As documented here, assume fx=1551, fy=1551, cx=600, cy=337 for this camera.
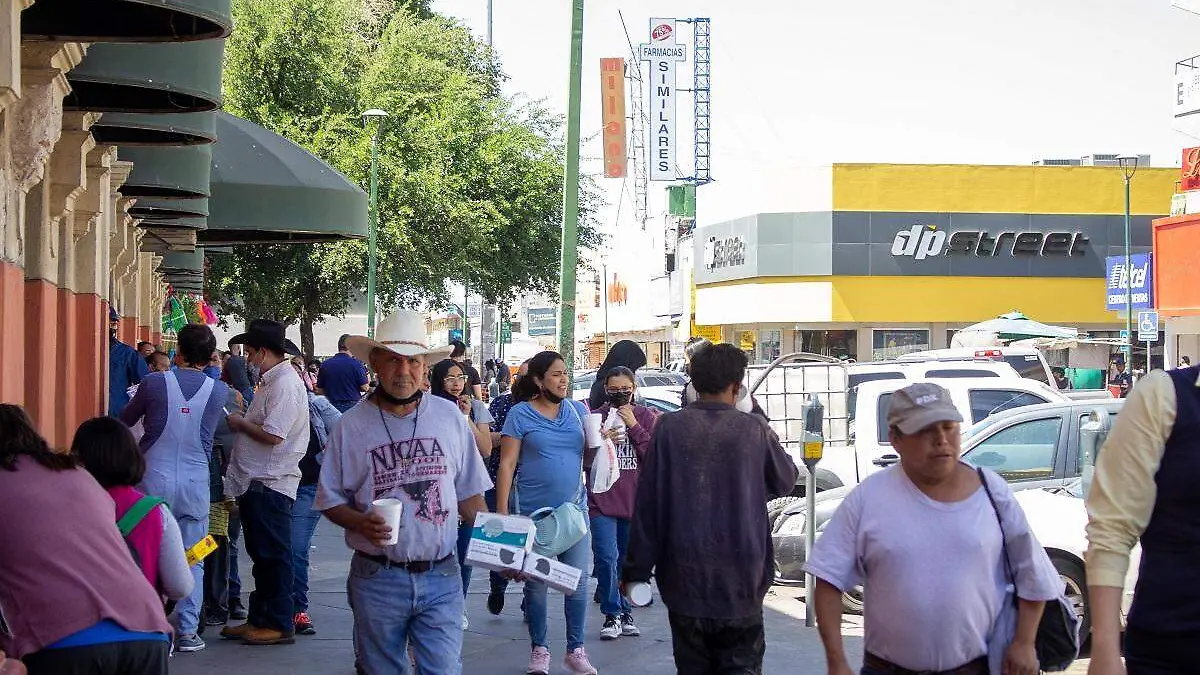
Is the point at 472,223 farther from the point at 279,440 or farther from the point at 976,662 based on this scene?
the point at 976,662

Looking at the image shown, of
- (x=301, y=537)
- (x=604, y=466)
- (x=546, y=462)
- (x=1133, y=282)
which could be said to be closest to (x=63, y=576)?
(x=546, y=462)

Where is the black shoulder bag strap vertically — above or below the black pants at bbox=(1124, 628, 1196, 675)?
above

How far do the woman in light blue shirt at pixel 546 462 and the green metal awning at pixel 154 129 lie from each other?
295 centimetres

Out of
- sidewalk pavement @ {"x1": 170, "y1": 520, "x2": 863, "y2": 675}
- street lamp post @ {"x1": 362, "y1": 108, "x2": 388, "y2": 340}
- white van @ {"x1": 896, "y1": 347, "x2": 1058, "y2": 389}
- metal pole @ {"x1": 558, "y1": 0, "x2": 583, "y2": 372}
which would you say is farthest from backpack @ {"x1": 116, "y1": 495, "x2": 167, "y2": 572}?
street lamp post @ {"x1": 362, "y1": 108, "x2": 388, "y2": 340}

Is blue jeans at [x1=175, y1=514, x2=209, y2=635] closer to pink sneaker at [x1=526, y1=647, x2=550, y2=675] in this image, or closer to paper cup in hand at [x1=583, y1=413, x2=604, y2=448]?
pink sneaker at [x1=526, y1=647, x2=550, y2=675]

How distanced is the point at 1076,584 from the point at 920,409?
5.16 m

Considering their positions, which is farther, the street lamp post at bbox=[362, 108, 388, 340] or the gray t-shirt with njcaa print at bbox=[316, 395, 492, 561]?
the street lamp post at bbox=[362, 108, 388, 340]

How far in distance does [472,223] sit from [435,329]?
264 ft

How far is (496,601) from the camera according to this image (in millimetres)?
10500

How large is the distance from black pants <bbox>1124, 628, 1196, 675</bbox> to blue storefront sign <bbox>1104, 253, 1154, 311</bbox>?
44623 millimetres

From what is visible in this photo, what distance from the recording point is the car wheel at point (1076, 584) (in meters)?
9.18

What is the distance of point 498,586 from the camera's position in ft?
34.0

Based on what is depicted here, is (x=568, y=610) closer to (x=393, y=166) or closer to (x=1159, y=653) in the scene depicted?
(x=1159, y=653)

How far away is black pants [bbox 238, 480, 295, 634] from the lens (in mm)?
9062
